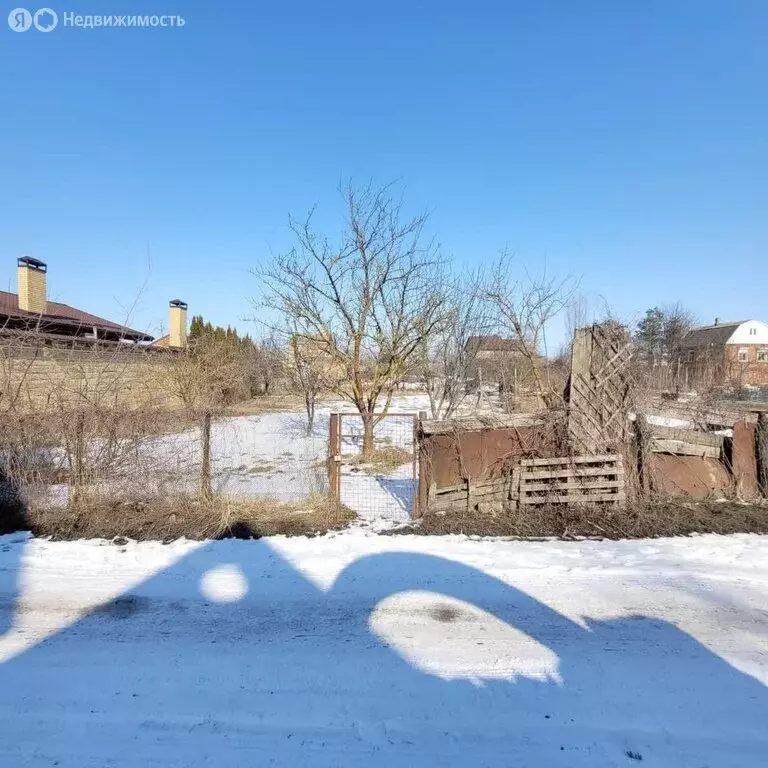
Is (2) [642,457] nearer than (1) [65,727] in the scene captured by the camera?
No

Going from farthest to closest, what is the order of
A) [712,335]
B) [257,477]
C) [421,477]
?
[712,335] → [257,477] → [421,477]

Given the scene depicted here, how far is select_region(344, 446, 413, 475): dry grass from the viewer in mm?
9250

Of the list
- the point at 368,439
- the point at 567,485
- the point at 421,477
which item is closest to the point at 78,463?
the point at 421,477

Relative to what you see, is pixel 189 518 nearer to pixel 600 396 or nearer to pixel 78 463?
pixel 78 463

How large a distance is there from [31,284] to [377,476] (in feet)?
67.4

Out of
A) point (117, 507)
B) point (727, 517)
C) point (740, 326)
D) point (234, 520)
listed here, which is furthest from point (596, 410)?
point (740, 326)

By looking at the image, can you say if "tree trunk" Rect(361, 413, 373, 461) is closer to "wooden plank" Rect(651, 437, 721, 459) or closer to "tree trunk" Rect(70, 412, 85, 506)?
"tree trunk" Rect(70, 412, 85, 506)

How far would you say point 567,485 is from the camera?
5.90 meters

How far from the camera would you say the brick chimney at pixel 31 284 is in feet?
61.7

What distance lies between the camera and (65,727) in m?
2.44

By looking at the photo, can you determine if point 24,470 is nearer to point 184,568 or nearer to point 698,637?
point 184,568

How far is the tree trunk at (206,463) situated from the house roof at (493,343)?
912 cm

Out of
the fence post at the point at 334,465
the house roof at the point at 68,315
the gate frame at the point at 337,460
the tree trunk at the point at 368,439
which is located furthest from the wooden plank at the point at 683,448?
the house roof at the point at 68,315

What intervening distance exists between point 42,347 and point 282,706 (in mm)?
7731
